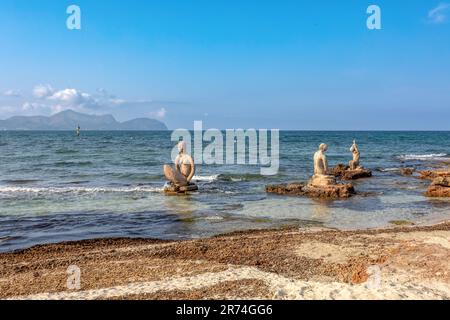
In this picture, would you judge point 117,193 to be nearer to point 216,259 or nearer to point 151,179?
point 151,179

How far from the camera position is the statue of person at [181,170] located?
22.6 metres

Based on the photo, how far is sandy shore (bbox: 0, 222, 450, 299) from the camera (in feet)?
24.3

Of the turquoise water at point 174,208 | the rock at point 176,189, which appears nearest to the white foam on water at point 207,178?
the turquoise water at point 174,208

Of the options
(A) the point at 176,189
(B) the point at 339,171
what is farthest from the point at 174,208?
(B) the point at 339,171

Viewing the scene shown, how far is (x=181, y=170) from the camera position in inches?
913

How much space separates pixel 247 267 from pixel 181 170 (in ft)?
47.8

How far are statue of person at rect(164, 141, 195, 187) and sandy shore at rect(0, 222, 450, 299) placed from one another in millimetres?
10046

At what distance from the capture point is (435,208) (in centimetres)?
1775

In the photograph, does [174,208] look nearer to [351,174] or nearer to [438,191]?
[438,191]

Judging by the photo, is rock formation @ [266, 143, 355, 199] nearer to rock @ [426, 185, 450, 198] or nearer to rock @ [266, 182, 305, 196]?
rock @ [266, 182, 305, 196]

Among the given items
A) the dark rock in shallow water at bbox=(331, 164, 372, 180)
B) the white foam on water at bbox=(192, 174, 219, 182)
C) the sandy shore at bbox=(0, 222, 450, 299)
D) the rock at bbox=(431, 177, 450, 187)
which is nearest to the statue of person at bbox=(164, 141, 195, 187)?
the white foam on water at bbox=(192, 174, 219, 182)

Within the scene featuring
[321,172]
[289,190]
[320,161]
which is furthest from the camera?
[321,172]

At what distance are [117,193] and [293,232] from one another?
11.8 m
